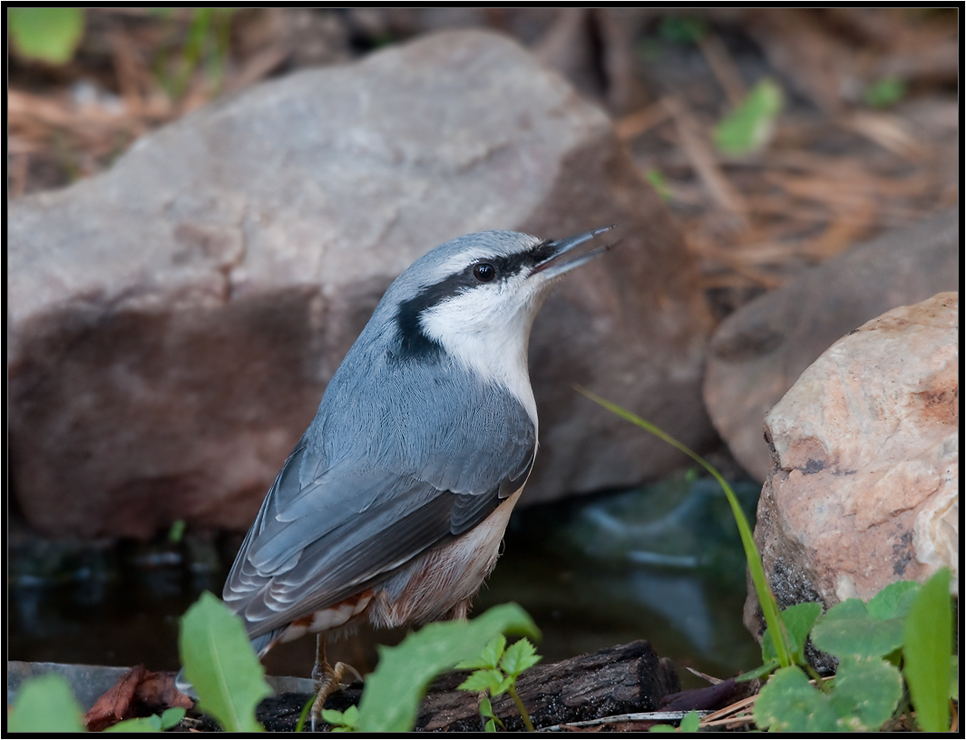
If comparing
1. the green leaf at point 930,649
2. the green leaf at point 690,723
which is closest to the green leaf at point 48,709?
the green leaf at point 690,723

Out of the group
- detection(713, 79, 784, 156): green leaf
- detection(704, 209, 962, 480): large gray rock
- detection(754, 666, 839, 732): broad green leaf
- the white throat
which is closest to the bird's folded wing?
the white throat

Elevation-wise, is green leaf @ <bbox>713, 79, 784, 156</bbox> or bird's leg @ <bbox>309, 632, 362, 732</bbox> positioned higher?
green leaf @ <bbox>713, 79, 784, 156</bbox>

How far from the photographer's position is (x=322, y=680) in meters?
3.32

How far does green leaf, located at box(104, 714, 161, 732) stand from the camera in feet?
8.05

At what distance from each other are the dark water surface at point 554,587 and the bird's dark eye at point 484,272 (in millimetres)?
1633

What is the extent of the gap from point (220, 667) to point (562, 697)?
3.84 ft

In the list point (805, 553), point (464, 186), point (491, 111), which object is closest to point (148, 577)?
point (464, 186)

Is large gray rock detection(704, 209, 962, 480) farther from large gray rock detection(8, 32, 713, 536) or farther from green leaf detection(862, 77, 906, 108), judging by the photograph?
green leaf detection(862, 77, 906, 108)

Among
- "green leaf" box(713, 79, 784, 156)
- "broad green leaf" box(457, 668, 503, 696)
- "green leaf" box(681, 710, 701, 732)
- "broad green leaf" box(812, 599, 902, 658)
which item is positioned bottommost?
"green leaf" box(681, 710, 701, 732)

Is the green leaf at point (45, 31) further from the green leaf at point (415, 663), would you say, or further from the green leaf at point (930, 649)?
the green leaf at point (930, 649)

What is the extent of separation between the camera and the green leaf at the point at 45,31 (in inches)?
214

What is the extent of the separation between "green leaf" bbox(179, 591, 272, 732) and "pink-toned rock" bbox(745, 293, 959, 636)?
1.60 m

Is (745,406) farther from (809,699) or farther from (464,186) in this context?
(809,699)

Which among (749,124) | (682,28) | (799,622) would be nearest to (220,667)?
(799,622)
